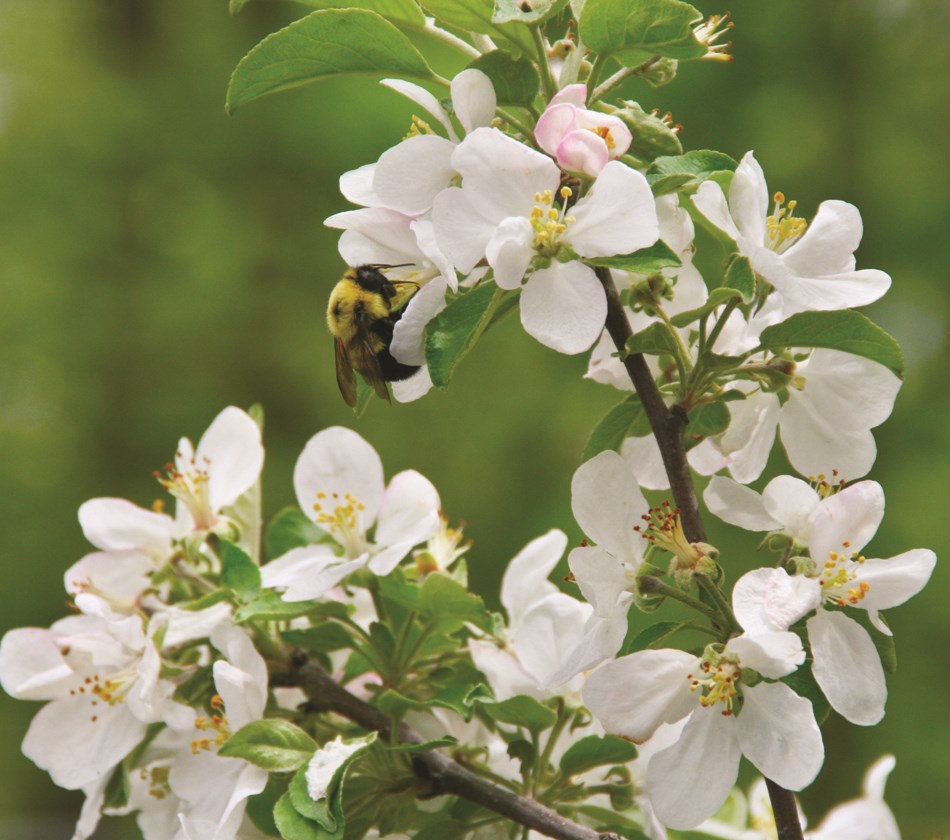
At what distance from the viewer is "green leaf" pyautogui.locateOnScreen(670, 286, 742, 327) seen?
3.04 ft

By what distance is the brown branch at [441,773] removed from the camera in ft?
3.61

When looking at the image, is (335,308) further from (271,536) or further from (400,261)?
(271,536)

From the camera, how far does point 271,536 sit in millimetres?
1423

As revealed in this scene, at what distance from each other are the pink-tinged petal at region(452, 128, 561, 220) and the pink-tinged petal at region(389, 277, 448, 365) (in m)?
0.09

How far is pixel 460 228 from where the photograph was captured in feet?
3.03

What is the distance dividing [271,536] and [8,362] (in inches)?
214

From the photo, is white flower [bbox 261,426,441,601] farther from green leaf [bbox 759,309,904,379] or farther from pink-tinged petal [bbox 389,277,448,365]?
green leaf [bbox 759,309,904,379]

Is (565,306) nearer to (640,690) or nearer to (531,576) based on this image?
(640,690)

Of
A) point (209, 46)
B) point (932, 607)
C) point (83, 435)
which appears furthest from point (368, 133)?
point (932, 607)

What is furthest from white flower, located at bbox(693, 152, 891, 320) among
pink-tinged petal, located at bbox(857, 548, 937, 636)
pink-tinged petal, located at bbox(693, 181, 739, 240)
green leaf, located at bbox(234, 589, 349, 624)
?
green leaf, located at bbox(234, 589, 349, 624)

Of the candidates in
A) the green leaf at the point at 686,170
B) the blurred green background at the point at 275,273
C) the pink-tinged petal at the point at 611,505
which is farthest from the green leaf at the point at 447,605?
the blurred green background at the point at 275,273

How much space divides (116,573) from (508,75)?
75 centimetres

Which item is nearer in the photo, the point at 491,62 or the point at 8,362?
the point at 491,62

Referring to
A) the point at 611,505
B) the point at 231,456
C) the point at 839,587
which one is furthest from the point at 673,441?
the point at 231,456
